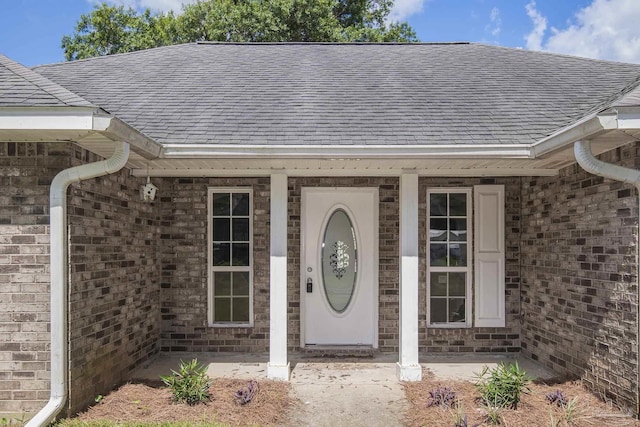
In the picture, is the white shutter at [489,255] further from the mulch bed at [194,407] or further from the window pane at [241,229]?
the window pane at [241,229]

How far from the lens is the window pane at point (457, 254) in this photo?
648 cm

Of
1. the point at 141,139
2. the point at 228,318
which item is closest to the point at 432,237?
the point at 228,318

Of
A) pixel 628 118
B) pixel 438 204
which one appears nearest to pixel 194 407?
pixel 438 204

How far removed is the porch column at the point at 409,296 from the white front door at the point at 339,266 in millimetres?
1162

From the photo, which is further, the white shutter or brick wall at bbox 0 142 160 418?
the white shutter

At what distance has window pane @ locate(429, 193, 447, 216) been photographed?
6496 mm

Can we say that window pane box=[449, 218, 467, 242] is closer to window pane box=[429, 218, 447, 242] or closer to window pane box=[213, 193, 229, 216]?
window pane box=[429, 218, 447, 242]

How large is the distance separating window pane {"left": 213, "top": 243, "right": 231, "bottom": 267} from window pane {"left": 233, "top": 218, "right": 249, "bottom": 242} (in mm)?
189

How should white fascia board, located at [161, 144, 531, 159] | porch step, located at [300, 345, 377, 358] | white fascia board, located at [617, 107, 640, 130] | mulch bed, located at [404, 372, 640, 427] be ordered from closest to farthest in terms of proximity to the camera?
1. white fascia board, located at [617, 107, 640, 130]
2. mulch bed, located at [404, 372, 640, 427]
3. white fascia board, located at [161, 144, 531, 159]
4. porch step, located at [300, 345, 377, 358]

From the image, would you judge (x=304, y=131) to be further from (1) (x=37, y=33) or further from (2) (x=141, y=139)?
(1) (x=37, y=33)

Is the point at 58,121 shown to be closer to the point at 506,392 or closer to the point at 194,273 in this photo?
the point at 194,273

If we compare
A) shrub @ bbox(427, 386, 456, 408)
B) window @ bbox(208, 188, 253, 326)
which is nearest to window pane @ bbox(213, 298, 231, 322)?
window @ bbox(208, 188, 253, 326)

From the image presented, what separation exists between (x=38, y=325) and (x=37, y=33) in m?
13.6

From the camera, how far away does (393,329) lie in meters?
6.34
